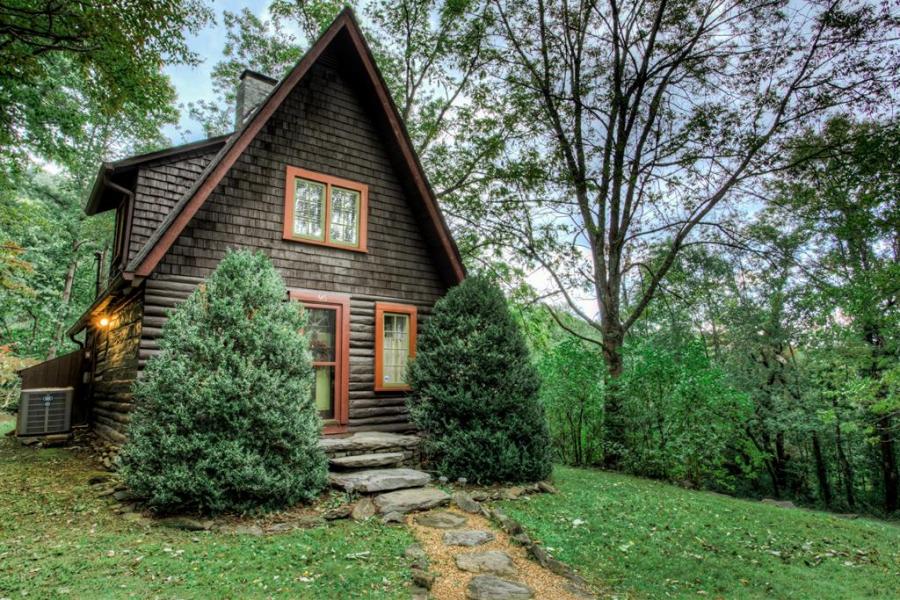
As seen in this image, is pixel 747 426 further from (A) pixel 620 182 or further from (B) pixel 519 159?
(B) pixel 519 159

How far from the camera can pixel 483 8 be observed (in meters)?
12.6

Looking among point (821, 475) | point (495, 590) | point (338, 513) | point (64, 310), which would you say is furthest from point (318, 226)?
point (821, 475)

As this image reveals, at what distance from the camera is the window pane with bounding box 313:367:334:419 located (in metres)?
8.09

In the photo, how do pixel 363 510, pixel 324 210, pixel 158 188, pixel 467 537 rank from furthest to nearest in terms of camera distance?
pixel 324 210
pixel 158 188
pixel 363 510
pixel 467 537

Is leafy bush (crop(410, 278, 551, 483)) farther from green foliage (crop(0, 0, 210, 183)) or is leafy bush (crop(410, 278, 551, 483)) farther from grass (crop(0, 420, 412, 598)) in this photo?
green foliage (crop(0, 0, 210, 183))

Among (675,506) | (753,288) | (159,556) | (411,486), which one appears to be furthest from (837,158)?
(159,556)

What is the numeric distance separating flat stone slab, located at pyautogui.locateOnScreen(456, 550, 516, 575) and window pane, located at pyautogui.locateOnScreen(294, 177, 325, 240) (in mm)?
5825

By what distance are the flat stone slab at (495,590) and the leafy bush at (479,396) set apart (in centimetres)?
271

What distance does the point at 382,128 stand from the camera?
9430 millimetres

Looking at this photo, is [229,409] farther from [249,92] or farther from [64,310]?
[64,310]

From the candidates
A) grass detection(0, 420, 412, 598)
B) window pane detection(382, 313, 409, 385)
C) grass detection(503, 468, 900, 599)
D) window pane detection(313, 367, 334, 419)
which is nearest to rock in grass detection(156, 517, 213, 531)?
grass detection(0, 420, 412, 598)

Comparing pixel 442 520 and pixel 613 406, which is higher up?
pixel 613 406

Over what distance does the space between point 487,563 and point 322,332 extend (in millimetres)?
4908

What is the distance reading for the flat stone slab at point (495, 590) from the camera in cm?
391
